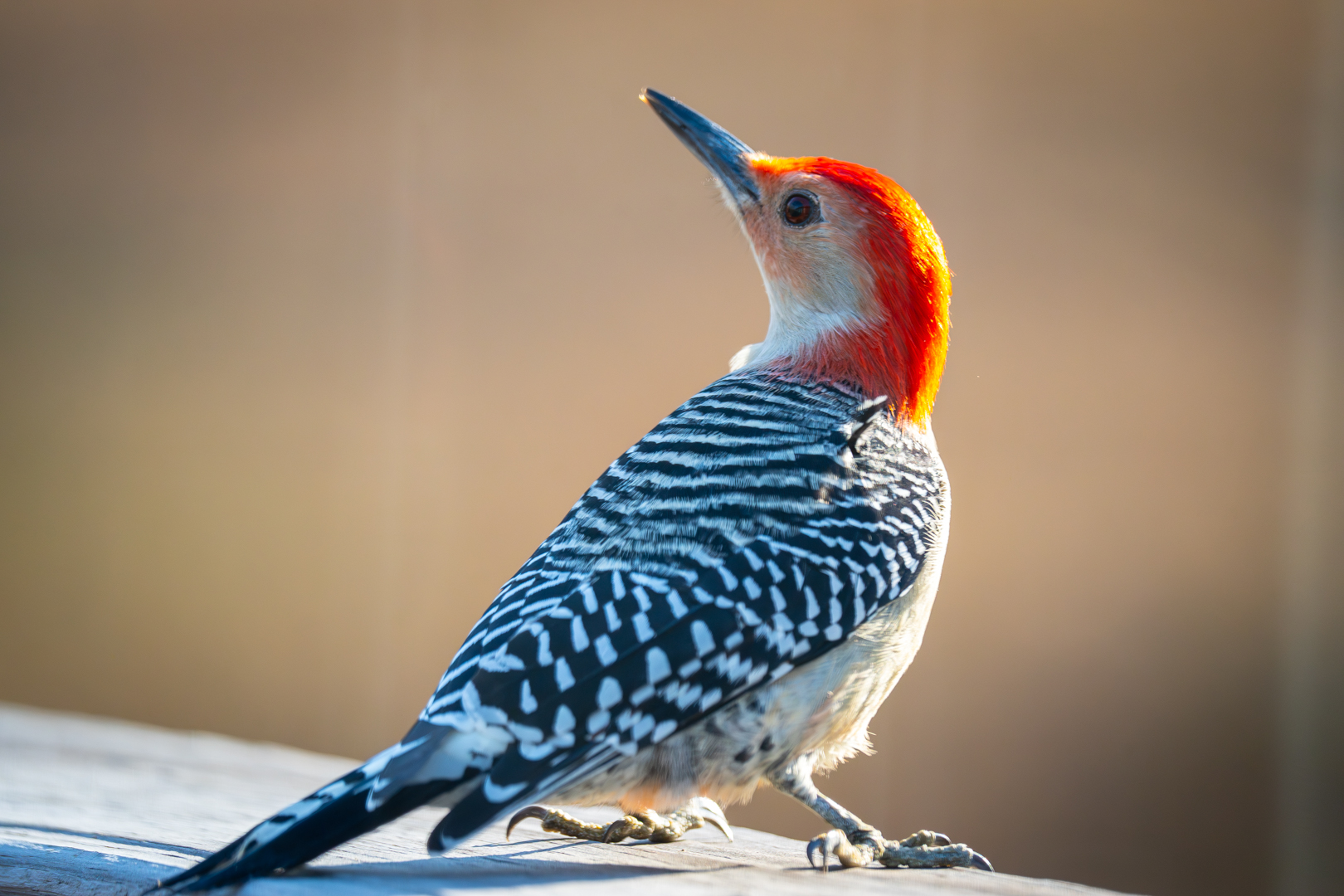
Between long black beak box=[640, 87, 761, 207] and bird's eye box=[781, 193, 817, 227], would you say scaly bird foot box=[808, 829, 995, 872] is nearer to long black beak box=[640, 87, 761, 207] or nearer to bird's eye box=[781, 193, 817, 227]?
bird's eye box=[781, 193, 817, 227]

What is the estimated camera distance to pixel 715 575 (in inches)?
62.9

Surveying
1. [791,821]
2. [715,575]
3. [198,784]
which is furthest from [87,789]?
[791,821]

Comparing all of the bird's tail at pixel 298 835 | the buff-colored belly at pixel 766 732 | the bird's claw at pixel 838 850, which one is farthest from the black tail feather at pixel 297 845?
the bird's claw at pixel 838 850

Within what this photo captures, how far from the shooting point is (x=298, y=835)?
4.21ft

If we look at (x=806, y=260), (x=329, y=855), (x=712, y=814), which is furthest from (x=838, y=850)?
(x=806, y=260)

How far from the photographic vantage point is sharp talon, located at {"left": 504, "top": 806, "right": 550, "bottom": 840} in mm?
1758

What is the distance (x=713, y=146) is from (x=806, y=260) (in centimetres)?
34

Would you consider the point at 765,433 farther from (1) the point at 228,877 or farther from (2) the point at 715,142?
(1) the point at 228,877

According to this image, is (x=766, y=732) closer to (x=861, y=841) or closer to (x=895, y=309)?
(x=861, y=841)

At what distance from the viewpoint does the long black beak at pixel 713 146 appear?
2316mm

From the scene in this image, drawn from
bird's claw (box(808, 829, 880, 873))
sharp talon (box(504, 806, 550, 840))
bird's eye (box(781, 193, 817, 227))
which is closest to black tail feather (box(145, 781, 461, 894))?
sharp talon (box(504, 806, 550, 840))

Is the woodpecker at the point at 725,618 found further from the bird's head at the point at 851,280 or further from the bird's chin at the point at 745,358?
the bird's chin at the point at 745,358

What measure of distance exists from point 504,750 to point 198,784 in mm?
1174

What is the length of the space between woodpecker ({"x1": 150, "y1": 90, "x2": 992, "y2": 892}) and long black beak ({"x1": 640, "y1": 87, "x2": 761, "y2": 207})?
0.23 meters
